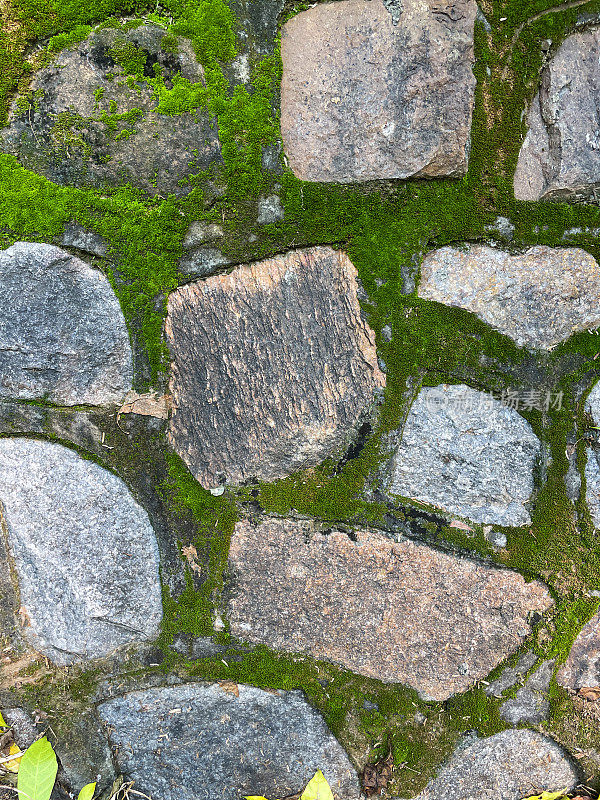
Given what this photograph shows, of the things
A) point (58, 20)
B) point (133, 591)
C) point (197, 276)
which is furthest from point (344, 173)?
point (133, 591)

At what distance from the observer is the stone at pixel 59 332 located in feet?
6.52

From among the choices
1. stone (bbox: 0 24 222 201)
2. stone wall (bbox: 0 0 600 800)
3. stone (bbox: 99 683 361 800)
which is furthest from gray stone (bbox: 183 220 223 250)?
stone (bbox: 99 683 361 800)

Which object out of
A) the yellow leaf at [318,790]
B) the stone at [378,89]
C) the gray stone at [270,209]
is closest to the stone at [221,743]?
the yellow leaf at [318,790]

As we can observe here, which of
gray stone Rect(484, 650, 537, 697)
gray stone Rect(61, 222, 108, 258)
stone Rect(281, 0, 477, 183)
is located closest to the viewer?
stone Rect(281, 0, 477, 183)

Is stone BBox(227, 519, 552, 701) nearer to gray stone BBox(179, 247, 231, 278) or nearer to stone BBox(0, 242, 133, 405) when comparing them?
stone BBox(0, 242, 133, 405)

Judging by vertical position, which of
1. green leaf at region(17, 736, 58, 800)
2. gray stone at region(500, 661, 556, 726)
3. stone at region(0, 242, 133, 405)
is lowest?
green leaf at region(17, 736, 58, 800)

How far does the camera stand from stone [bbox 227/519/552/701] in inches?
82.5

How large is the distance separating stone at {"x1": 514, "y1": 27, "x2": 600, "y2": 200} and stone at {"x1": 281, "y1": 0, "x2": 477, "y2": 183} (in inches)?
11.5

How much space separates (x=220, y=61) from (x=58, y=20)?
0.67m

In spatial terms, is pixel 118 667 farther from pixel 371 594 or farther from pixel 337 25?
pixel 337 25

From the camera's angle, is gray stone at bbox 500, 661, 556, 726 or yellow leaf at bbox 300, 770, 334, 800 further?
gray stone at bbox 500, 661, 556, 726

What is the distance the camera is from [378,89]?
1930mm

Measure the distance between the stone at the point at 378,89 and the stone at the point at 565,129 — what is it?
0.96 feet

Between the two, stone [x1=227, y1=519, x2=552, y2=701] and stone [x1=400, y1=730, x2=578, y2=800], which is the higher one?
stone [x1=227, y1=519, x2=552, y2=701]
